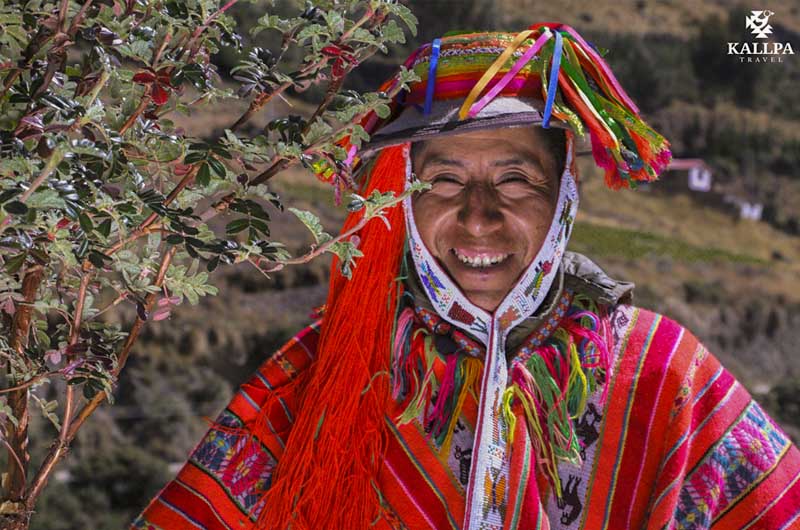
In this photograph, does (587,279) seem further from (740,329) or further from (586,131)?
(740,329)

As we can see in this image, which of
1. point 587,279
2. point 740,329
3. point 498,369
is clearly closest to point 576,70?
point 587,279

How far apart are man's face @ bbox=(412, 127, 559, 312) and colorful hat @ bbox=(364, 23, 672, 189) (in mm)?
80

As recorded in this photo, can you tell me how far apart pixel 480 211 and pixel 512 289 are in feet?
0.54

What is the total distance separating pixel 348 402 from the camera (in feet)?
7.71

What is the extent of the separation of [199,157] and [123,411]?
1362 cm

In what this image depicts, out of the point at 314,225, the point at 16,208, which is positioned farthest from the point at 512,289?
the point at 16,208

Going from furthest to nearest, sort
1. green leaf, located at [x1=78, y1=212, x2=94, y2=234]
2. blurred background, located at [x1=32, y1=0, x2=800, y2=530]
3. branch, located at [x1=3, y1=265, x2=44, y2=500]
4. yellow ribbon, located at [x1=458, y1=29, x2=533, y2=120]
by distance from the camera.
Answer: blurred background, located at [x1=32, y1=0, x2=800, y2=530] → yellow ribbon, located at [x1=458, y1=29, x2=533, y2=120] → branch, located at [x1=3, y1=265, x2=44, y2=500] → green leaf, located at [x1=78, y1=212, x2=94, y2=234]

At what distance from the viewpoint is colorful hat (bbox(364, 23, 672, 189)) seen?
2.28m

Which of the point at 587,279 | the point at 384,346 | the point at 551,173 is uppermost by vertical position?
the point at 551,173

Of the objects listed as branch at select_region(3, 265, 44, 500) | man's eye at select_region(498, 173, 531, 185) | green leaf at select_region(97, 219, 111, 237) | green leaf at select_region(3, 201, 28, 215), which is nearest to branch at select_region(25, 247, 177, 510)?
branch at select_region(3, 265, 44, 500)

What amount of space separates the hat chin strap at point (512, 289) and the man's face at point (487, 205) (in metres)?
0.01

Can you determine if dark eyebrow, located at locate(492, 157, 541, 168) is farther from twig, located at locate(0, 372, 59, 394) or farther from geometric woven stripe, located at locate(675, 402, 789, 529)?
twig, located at locate(0, 372, 59, 394)

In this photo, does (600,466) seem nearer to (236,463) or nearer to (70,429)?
(236,463)

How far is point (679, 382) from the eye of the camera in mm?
2418
